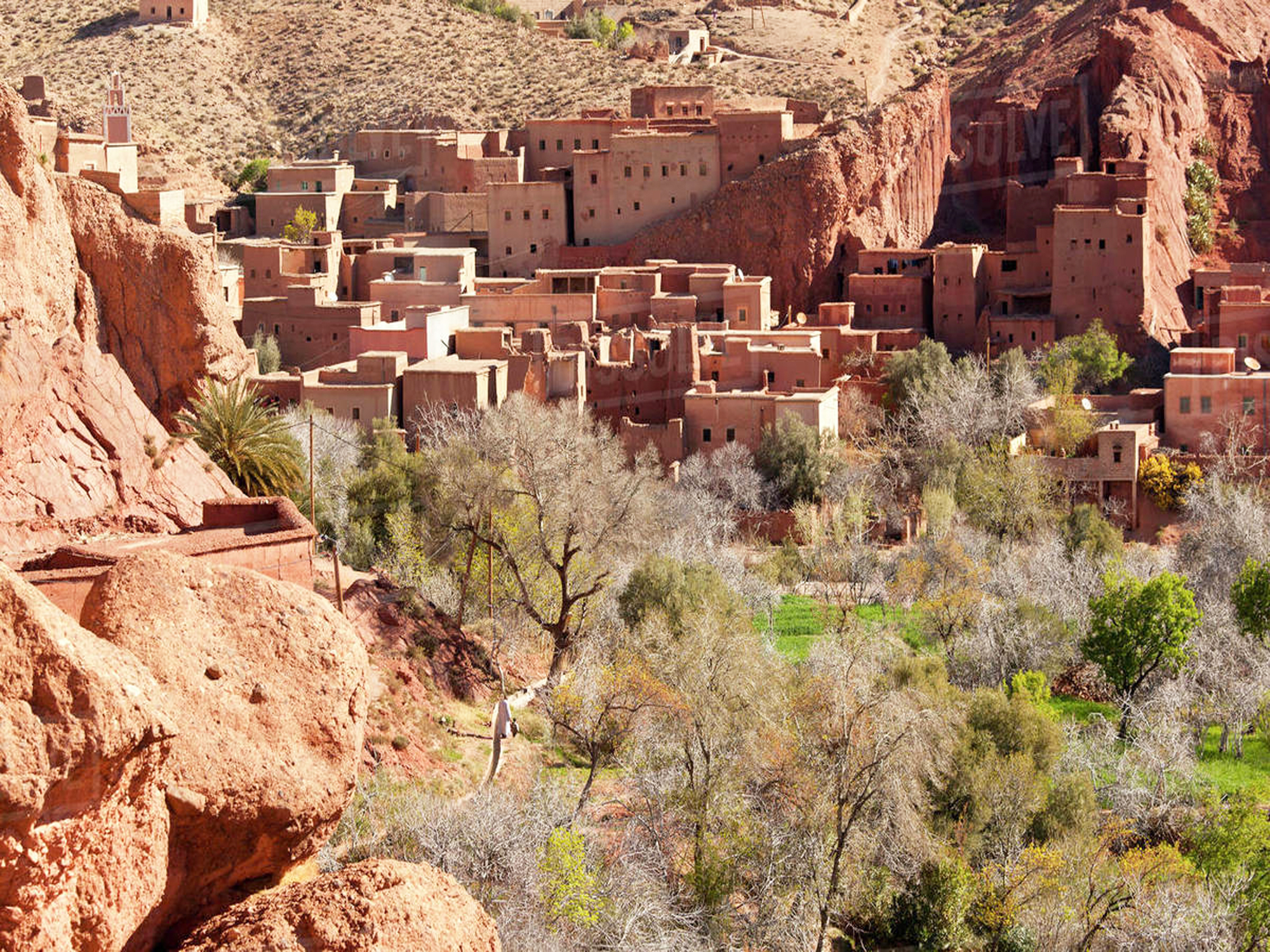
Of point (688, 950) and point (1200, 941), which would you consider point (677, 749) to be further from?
point (1200, 941)

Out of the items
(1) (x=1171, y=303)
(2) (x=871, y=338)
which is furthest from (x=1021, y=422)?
(1) (x=1171, y=303)

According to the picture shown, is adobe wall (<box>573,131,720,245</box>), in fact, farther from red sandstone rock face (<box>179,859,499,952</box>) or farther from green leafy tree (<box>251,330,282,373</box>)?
red sandstone rock face (<box>179,859,499,952</box>)

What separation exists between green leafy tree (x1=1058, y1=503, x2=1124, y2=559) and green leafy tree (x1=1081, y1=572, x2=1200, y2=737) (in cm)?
457

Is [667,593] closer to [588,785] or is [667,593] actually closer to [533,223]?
[588,785]

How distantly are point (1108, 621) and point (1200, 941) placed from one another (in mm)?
9969

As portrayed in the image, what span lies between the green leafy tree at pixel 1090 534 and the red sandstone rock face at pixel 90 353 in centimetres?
1337

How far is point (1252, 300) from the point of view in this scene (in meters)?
38.9

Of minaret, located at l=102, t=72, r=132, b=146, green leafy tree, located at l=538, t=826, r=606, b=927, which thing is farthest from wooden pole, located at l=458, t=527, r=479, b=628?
minaret, located at l=102, t=72, r=132, b=146

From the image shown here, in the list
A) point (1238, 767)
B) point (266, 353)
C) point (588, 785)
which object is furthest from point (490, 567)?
point (266, 353)

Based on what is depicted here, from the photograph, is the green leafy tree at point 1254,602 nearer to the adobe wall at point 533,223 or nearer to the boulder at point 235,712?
the adobe wall at point 533,223

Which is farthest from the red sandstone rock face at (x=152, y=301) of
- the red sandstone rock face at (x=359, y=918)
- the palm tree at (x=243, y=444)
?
the red sandstone rock face at (x=359, y=918)

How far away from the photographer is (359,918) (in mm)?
7730

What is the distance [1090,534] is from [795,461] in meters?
5.02

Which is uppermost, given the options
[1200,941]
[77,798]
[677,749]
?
[77,798]
